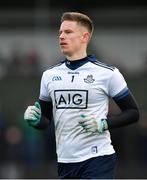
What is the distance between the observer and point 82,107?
21.3 feet

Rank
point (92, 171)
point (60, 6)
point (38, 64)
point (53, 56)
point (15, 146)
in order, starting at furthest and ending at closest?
point (60, 6)
point (53, 56)
point (38, 64)
point (15, 146)
point (92, 171)

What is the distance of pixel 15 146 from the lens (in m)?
15.5

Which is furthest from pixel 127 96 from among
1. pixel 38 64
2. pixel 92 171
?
pixel 38 64

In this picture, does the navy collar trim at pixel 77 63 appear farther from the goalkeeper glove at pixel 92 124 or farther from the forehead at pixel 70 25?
the goalkeeper glove at pixel 92 124

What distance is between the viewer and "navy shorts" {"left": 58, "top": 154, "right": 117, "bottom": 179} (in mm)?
6430

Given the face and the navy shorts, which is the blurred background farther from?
the face

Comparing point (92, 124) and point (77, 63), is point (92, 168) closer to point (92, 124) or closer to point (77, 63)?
point (92, 124)

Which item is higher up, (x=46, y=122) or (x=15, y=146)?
(x=46, y=122)

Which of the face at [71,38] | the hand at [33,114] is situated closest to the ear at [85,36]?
the face at [71,38]

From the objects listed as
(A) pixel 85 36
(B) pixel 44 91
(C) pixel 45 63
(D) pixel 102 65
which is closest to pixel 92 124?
(D) pixel 102 65

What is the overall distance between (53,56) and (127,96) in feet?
51.4

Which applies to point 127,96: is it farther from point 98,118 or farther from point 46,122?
point 46,122

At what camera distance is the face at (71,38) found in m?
6.58

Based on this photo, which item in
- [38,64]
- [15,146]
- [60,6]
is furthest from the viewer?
[60,6]
